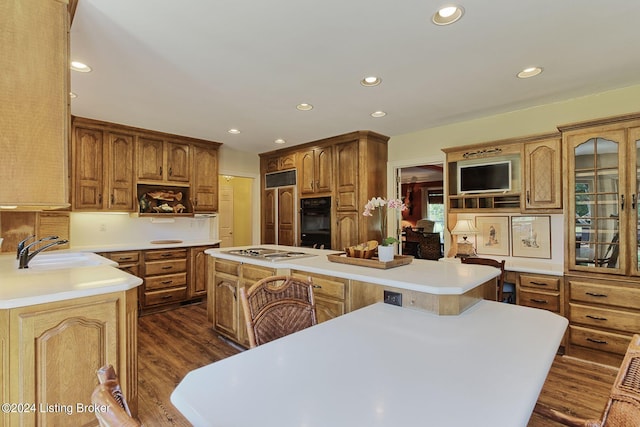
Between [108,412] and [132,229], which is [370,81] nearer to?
[108,412]

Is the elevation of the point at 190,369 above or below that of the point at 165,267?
below

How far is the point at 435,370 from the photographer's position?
0.96 meters

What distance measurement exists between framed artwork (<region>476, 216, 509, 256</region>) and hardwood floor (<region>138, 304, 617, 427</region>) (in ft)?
4.14

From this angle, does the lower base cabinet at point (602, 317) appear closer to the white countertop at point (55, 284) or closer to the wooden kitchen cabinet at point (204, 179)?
the white countertop at point (55, 284)

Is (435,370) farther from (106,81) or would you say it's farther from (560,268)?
(106,81)

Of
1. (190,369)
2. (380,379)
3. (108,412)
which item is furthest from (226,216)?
(108,412)

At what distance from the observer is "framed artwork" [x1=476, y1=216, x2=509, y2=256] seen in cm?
370

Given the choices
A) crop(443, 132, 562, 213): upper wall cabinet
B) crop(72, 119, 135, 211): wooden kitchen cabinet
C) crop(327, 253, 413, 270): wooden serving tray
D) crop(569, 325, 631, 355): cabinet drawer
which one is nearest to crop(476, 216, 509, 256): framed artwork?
crop(443, 132, 562, 213): upper wall cabinet

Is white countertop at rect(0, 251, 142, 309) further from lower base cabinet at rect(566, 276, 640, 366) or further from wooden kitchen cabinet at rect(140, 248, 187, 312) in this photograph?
lower base cabinet at rect(566, 276, 640, 366)

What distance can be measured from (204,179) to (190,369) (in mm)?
3026

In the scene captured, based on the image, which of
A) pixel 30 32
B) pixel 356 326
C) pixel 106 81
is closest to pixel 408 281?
pixel 356 326

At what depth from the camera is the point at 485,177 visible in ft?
11.7

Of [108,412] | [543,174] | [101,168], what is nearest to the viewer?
[108,412]

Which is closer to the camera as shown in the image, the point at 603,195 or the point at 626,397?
the point at 626,397
